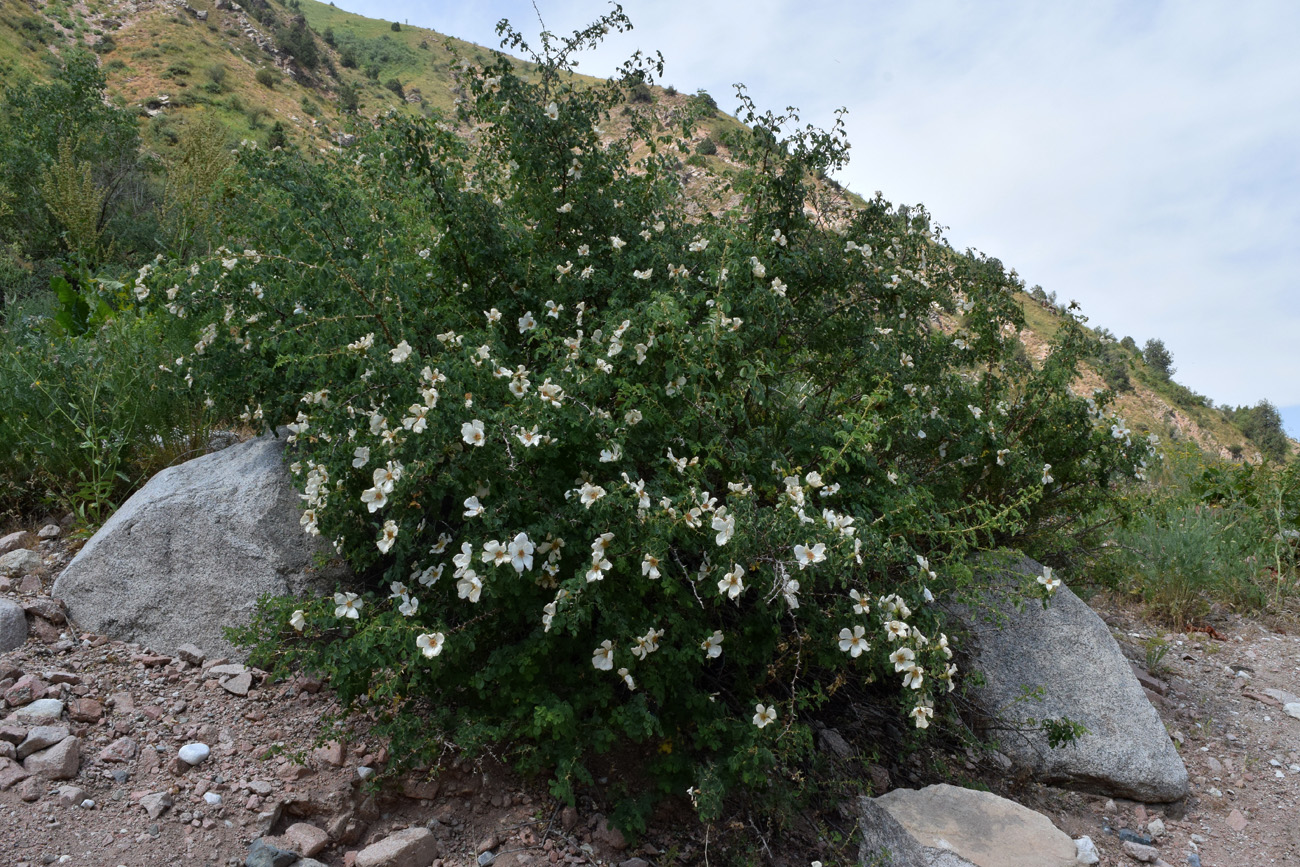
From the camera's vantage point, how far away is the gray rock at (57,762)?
2.32 m

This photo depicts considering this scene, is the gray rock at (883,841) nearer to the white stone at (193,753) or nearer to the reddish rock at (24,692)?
the white stone at (193,753)

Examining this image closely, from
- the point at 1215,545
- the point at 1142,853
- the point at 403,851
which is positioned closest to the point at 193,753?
the point at 403,851

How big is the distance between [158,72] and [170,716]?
1527 inches

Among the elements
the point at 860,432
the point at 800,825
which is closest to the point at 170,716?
the point at 800,825

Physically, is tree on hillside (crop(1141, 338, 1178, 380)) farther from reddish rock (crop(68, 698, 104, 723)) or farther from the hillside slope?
reddish rock (crop(68, 698, 104, 723))

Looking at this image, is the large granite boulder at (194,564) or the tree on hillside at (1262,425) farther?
the tree on hillside at (1262,425)

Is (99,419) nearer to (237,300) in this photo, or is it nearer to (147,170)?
(237,300)

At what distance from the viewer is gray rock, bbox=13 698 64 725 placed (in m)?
2.51

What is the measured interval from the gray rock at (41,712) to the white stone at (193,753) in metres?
0.43

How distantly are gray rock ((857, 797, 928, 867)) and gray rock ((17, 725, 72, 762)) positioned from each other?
8.33 ft

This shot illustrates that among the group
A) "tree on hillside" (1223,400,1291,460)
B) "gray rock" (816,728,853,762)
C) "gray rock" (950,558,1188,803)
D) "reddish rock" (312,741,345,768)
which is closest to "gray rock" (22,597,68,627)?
"reddish rock" (312,741,345,768)

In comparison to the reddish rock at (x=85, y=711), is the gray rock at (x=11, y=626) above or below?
below

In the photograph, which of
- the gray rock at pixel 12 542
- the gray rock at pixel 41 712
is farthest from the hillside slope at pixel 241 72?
the gray rock at pixel 41 712

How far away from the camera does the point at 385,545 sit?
89.0 inches
